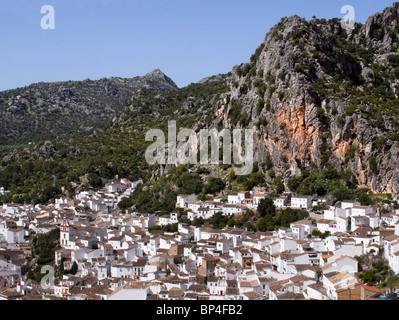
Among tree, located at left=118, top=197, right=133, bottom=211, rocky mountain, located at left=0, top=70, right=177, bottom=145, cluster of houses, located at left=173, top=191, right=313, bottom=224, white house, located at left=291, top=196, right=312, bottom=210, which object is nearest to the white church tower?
cluster of houses, located at left=173, top=191, right=313, bottom=224

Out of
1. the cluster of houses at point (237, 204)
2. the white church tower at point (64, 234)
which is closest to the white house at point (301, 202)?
the cluster of houses at point (237, 204)

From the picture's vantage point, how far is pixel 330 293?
1819 centimetres

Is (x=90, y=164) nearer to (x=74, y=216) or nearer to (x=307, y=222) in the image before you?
(x=74, y=216)

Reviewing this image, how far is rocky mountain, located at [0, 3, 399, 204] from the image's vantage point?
3362 cm

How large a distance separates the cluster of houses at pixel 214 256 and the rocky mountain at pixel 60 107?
4847 centimetres

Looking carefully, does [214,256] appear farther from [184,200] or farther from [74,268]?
[184,200]

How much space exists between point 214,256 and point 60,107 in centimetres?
7675

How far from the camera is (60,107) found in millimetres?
96250

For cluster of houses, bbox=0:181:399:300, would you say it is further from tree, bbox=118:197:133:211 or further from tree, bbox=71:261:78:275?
tree, bbox=118:197:133:211

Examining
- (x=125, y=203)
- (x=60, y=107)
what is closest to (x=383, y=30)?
(x=125, y=203)

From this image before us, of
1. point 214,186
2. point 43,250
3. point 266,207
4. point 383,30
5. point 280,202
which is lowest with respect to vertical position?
point 43,250

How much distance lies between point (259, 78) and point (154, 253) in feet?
63.8

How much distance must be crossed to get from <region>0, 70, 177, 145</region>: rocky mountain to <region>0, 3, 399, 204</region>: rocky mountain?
29.0 meters

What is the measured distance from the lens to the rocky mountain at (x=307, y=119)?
33.6 m
